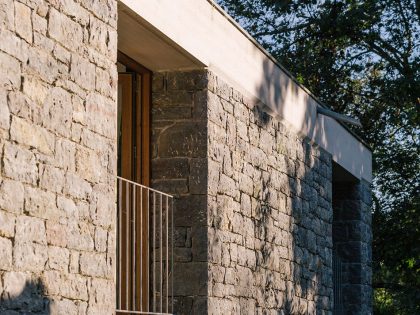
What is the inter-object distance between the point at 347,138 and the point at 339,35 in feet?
20.2

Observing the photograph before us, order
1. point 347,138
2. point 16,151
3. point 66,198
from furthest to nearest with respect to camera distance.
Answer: point 347,138, point 66,198, point 16,151

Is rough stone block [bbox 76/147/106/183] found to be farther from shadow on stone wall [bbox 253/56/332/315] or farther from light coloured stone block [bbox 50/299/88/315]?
shadow on stone wall [bbox 253/56/332/315]

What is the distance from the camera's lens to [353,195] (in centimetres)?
1499

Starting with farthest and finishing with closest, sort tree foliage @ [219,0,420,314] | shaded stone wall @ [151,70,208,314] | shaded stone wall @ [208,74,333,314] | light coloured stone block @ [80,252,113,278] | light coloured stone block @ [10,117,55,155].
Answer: tree foliage @ [219,0,420,314] → shaded stone wall @ [208,74,333,314] → shaded stone wall @ [151,70,208,314] → light coloured stone block @ [80,252,113,278] → light coloured stone block @ [10,117,55,155]

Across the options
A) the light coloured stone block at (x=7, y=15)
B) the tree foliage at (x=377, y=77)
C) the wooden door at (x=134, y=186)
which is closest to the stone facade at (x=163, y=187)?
the light coloured stone block at (x=7, y=15)

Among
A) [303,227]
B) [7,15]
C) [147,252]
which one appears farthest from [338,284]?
[7,15]

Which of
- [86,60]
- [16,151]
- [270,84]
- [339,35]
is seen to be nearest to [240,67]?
[270,84]

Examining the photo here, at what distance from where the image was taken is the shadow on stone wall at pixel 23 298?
5.82 m

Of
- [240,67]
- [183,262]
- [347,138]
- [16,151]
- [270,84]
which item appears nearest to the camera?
[16,151]

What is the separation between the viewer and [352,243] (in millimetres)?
14922

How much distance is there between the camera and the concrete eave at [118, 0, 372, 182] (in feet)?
27.0

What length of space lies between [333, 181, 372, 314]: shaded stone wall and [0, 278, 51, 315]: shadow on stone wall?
29.8 feet

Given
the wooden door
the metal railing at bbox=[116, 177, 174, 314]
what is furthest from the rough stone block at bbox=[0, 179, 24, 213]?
the metal railing at bbox=[116, 177, 174, 314]

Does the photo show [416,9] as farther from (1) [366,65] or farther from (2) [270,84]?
(2) [270,84]
